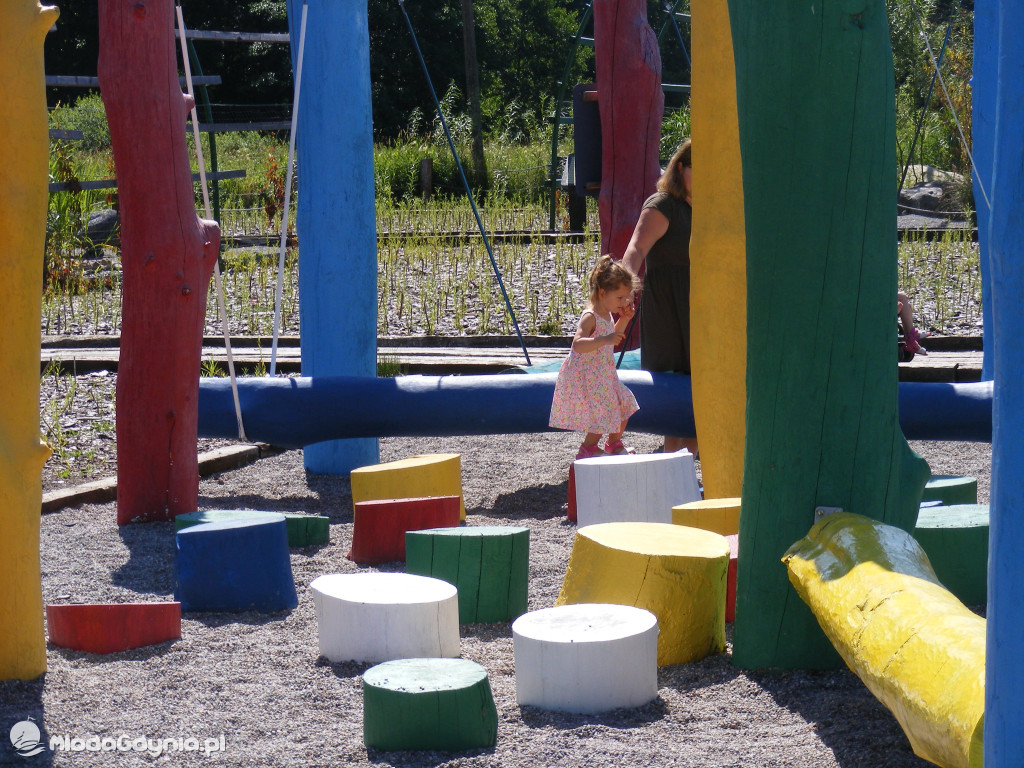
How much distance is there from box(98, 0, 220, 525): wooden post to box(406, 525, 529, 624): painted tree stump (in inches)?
56.4

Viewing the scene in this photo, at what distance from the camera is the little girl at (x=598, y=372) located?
4.57 meters

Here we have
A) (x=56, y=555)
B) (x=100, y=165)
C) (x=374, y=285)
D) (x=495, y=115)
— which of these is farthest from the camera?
(x=495, y=115)

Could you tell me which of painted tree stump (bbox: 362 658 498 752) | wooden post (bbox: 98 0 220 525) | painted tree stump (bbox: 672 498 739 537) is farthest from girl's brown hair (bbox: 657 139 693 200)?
painted tree stump (bbox: 362 658 498 752)

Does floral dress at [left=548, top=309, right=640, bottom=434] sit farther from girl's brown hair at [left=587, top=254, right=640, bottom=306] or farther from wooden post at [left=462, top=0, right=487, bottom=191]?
wooden post at [left=462, top=0, right=487, bottom=191]

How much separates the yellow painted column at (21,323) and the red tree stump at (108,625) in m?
0.24

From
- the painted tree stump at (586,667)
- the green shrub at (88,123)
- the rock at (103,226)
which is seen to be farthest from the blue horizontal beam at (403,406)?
the green shrub at (88,123)

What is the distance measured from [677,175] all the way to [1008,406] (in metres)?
3.41

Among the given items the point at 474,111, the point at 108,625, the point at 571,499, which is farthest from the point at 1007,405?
the point at 474,111

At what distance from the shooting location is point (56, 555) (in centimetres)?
386

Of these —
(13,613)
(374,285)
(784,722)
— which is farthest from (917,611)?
(374,285)

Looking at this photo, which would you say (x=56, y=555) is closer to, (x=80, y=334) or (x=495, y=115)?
(x=80, y=334)

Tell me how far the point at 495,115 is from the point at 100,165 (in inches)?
448

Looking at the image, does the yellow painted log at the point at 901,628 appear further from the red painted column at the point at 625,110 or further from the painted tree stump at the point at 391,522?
the red painted column at the point at 625,110

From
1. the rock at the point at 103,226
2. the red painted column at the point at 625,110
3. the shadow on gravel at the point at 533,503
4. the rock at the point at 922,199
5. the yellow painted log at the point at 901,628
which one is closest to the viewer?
the yellow painted log at the point at 901,628
